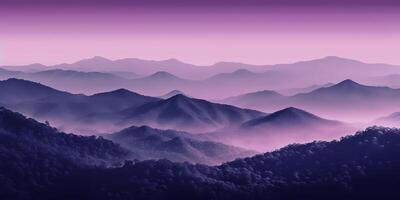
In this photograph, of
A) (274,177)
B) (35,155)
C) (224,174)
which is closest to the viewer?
(274,177)

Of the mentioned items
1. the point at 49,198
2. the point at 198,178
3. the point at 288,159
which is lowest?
the point at 49,198

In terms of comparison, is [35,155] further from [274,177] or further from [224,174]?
[274,177]

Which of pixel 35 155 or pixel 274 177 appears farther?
pixel 35 155

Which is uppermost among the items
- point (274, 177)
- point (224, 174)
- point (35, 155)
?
point (274, 177)

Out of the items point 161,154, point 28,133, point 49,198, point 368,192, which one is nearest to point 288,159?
point 368,192

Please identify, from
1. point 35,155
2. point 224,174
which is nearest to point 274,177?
point 224,174

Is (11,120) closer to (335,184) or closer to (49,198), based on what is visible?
(49,198)

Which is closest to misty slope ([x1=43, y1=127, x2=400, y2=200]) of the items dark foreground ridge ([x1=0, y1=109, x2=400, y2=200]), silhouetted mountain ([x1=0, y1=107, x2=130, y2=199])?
dark foreground ridge ([x1=0, y1=109, x2=400, y2=200])
